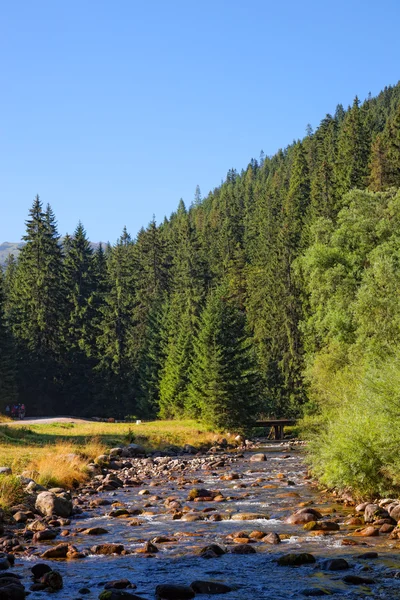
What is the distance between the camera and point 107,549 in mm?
13984

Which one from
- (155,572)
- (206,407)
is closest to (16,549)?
(155,572)

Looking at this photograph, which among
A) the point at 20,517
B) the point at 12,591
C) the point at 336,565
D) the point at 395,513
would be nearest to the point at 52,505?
the point at 20,517

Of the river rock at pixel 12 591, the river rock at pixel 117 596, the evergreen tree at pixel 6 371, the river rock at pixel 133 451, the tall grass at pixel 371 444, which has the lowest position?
the river rock at pixel 133 451

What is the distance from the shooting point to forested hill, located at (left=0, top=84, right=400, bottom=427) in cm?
4338

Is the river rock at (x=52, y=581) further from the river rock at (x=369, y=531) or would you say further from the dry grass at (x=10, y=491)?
the river rock at (x=369, y=531)

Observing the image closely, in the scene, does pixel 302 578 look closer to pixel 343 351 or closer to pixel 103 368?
pixel 343 351

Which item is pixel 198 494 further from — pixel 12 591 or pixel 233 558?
pixel 12 591

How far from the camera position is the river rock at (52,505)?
18125 mm

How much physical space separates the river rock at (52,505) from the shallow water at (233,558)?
1.79 ft

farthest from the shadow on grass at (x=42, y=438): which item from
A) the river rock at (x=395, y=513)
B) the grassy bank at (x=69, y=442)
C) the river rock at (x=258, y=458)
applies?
the river rock at (x=395, y=513)

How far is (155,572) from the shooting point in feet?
40.6

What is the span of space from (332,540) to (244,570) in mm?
3004

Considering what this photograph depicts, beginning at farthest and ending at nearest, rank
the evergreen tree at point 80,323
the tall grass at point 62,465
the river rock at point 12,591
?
1. the evergreen tree at point 80,323
2. the tall grass at point 62,465
3. the river rock at point 12,591

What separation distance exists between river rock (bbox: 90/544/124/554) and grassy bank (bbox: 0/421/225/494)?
17.3ft
